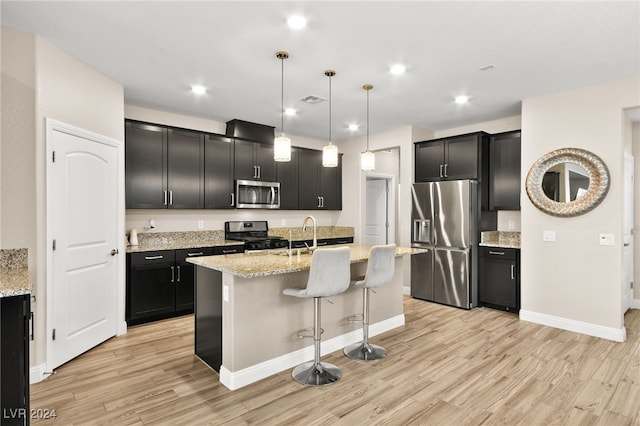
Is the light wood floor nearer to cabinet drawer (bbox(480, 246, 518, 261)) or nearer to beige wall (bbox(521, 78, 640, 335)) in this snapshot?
beige wall (bbox(521, 78, 640, 335))

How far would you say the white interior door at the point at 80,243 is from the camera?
119 inches

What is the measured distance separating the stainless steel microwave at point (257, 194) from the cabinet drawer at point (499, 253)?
3.20 m

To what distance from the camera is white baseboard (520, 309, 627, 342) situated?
12.2ft

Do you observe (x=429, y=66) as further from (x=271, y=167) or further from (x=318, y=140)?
(x=318, y=140)

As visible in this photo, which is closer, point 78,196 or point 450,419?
point 450,419

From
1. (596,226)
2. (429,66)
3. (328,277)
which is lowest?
(328,277)

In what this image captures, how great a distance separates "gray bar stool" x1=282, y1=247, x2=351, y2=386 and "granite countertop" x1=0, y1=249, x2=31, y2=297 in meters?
1.65

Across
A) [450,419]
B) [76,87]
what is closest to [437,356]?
[450,419]

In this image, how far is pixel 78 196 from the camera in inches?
129

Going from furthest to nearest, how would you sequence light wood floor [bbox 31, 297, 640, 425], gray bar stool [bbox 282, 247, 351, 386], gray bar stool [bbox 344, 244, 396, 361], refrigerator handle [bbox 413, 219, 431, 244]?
refrigerator handle [bbox 413, 219, 431, 244] → gray bar stool [bbox 344, 244, 396, 361] → gray bar stool [bbox 282, 247, 351, 386] → light wood floor [bbox 31, 297, 640, 425]

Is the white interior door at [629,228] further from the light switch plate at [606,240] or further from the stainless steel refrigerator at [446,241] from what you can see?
the stainless steel refrigerator at [446,241]

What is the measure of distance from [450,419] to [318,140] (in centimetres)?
535

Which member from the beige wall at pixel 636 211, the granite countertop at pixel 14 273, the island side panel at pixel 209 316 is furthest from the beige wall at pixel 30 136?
the beige wall at pixel 636 211

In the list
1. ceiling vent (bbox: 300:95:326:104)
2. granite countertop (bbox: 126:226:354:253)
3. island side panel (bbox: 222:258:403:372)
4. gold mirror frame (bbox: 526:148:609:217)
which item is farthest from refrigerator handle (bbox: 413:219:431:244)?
ceiling vent (bbox: 300:95:326:104)
